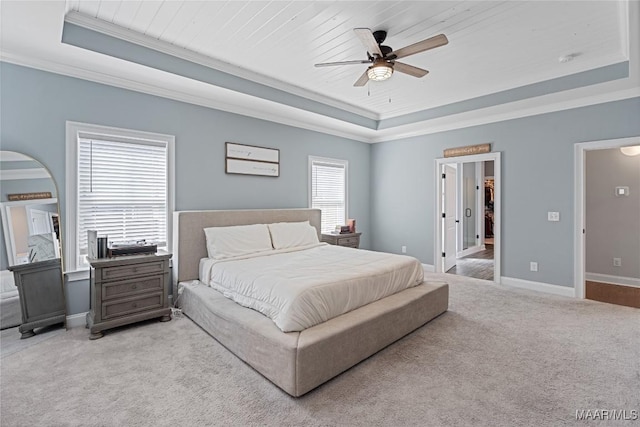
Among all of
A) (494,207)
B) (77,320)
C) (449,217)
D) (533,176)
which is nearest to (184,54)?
(77,320)

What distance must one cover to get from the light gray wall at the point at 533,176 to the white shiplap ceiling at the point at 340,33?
2.44 feet

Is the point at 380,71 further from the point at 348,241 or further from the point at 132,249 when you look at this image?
the point at 348,241

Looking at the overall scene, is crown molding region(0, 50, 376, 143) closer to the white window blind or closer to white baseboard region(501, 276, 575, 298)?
the white window blind

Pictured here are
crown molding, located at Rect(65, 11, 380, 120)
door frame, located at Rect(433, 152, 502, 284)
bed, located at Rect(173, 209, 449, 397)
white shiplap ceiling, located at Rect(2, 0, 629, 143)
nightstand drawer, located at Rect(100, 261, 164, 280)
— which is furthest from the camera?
door frame, located at Rect(433, 152, 502, 284)

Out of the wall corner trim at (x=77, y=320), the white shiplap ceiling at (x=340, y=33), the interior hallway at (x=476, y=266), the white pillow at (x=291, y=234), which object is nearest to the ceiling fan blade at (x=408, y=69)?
the white shiplap ceiling at (x=340, y=33)

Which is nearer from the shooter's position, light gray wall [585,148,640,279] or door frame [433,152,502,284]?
light gray wall [585,148,640,279]

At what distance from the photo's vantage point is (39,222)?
118 inches

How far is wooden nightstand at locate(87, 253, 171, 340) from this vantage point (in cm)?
296

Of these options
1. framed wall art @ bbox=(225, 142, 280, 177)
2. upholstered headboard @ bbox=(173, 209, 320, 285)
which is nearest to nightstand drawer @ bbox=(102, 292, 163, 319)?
upholstered headboard @ bbox=(173, 209, 320, 285)

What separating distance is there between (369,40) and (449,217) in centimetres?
419

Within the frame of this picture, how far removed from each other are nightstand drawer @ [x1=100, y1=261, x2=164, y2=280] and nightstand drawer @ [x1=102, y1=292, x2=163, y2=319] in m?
0.25

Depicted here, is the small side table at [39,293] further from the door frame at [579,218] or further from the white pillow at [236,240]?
the door frame at [579,218]

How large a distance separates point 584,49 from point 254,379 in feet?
14.8

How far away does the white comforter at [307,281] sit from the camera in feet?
7.70
